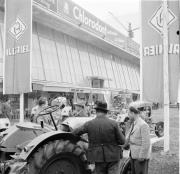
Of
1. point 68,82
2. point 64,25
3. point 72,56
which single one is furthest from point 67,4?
point 68,82

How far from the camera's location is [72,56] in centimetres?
3297

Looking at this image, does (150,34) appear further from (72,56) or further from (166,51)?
(72,56)

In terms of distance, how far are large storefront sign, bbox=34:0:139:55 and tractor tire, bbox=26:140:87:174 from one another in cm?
2330

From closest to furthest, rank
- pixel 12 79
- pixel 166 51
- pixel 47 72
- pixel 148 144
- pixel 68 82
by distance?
pixel 148 144 → pixel 166 51 → pixel 12 79 → pixel 47 72 → pixel 68 82

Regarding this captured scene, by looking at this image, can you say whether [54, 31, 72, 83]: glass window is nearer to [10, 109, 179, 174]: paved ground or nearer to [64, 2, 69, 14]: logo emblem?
[64, 2, 69, 14]: logo emblem

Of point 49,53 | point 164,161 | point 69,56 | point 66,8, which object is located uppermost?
point 66,8

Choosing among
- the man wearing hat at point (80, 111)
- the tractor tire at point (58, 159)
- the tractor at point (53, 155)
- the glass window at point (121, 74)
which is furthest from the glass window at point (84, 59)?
the tractor tire at point (58, 159)

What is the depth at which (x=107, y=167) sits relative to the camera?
14.3 ft

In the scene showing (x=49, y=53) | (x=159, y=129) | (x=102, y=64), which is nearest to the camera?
(x=159, y=129)

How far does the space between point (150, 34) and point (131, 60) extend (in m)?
44.9

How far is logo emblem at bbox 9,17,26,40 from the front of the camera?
9422 millimetres

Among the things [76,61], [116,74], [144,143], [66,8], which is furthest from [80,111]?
[116,74]

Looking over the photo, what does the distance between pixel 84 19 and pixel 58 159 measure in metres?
31.7

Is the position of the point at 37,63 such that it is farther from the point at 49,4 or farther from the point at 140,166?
the point at 140,166
